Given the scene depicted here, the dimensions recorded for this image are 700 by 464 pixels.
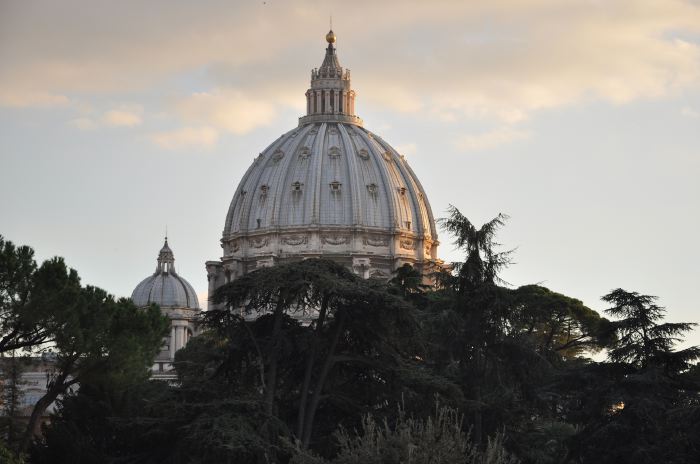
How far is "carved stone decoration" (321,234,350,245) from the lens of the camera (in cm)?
11869

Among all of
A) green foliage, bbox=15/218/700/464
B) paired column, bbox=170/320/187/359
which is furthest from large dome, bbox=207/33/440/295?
green foliage, bbox=15/218/700/464

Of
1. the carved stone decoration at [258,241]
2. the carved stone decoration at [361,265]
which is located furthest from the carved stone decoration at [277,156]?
the carved stone decoration at [361,265]

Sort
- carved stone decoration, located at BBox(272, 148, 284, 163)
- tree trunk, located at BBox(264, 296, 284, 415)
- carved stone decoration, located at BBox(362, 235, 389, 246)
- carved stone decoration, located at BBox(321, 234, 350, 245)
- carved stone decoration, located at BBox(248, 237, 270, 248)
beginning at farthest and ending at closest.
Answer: carved stone decoration, located at BBox(272, 148, 284, 163)
carved stone decoration, located at BBox(248, 237, 270, 248)
carved stone decoration, located at BBox(362, 235, 389, 246)
carved stone decoration, located at BBox(321, 234, 350, 245)
tree trunk, located at BBox(264, 296, 284, 415)

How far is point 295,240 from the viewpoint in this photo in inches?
4692

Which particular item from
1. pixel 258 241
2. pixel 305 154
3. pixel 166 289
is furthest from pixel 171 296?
pixel 305 154

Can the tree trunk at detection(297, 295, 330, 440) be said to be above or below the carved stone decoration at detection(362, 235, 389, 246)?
below

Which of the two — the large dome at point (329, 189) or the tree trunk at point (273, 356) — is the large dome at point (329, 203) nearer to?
the large dome at point (329, 189)

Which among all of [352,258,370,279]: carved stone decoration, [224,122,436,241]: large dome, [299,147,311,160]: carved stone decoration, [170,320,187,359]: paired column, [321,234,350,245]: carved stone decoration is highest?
[299,147,311,160]: carved stone decoration

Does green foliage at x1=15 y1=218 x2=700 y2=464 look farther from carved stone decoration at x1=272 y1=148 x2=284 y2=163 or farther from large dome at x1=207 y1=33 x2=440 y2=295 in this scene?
carved stone decoration at x1=272 y1=148 x2=284 y2=163

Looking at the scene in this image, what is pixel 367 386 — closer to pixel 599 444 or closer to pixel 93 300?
pixel 599 444

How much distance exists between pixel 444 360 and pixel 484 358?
117 cm

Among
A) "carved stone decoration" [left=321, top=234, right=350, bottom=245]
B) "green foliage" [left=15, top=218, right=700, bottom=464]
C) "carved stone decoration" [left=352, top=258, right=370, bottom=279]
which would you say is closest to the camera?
"green foliage" [left=15, top=218, right=700, bottom=464]

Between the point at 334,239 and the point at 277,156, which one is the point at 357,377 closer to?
the point at 334,239

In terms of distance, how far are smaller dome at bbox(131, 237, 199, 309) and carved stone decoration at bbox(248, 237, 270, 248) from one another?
1320 cm
